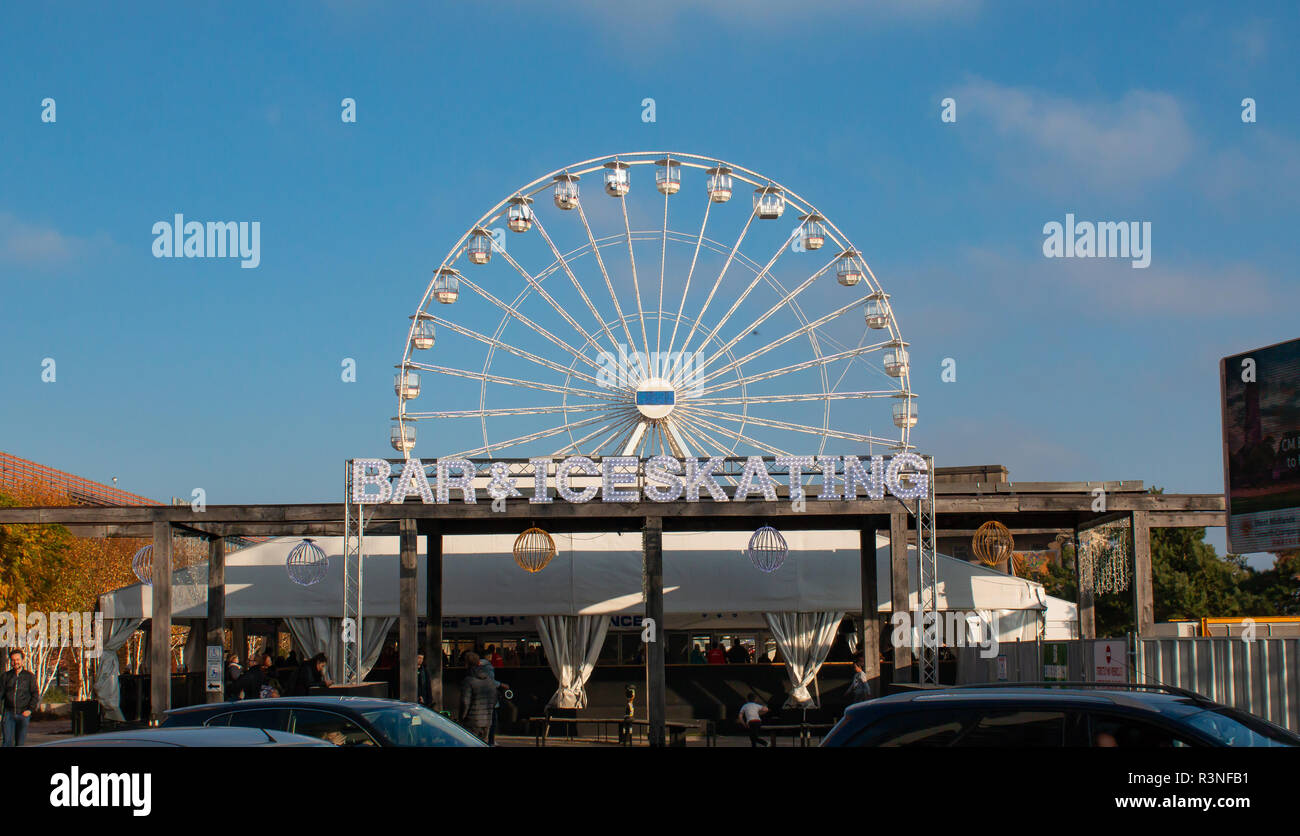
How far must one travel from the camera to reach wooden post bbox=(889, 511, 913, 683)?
2338cm

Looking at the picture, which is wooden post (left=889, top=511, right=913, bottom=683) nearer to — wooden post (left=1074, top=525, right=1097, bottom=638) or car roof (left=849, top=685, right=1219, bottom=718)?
wooden post (left=1074, top=525, right=1097, bottom=638)

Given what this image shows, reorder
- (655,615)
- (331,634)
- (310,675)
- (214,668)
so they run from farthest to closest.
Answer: (331,634)
(214,668)
(655,615)
(310,675)

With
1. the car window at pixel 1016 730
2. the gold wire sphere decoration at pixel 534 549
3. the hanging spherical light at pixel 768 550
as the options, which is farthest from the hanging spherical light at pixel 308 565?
the car window at pixel 1016 730

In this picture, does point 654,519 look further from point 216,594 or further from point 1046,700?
point 1046,700

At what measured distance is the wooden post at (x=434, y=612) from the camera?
26.8 metres

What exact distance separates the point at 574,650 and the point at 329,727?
1984cm

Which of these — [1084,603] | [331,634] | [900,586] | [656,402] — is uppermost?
[656,402]

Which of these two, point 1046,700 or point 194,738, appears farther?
point 1046,700

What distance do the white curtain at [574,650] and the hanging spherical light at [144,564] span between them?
828 centimetres

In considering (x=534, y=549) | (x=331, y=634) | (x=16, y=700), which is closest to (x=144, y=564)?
(x=331, y=634)

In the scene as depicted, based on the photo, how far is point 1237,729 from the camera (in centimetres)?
624

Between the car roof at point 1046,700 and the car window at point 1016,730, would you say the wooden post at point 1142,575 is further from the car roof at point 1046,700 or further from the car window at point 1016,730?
the car window at point 1016,730

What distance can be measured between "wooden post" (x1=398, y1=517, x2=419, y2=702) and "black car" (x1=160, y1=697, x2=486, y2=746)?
14.3 m

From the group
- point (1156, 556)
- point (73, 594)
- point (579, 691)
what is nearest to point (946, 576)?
point (579, 691)
